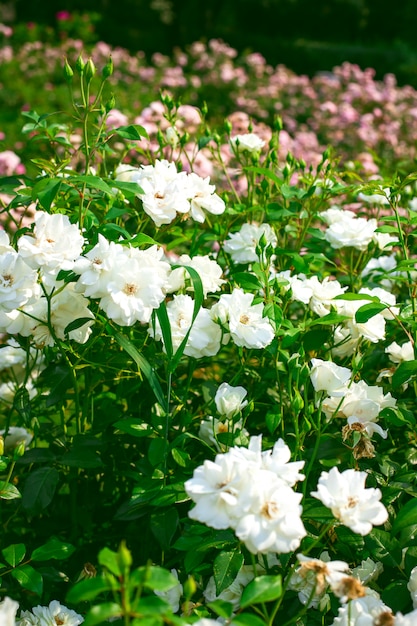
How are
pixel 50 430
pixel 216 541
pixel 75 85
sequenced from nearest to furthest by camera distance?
pixel 216 541
pixel 50 430
pixel 75 85

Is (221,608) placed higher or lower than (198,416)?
higher

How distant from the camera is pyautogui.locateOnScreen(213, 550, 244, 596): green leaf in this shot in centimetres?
117

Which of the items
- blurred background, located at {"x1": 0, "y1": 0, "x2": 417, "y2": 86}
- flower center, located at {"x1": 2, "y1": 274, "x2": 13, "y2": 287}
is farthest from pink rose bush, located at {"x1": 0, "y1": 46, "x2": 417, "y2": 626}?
blurred background, located at {"x1": 0, "y1": 0, "x2": 417, "y2": 86}

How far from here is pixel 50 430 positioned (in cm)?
165

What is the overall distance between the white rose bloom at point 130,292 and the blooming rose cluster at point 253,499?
0.30 m

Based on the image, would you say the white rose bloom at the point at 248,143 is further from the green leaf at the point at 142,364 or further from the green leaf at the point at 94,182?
the green leaf at the point at 142,364

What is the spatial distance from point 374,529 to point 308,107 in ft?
21.3

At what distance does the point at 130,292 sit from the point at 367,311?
0.43 metres

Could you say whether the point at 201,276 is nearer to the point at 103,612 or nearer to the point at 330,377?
the point at 330,377

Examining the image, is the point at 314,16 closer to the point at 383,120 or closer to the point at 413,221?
the point at 383,120

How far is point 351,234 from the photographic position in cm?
168

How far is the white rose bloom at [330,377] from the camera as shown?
1.29 m

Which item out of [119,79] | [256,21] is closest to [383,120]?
[119,79]

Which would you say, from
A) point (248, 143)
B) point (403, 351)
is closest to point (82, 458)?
point (403, 351)
